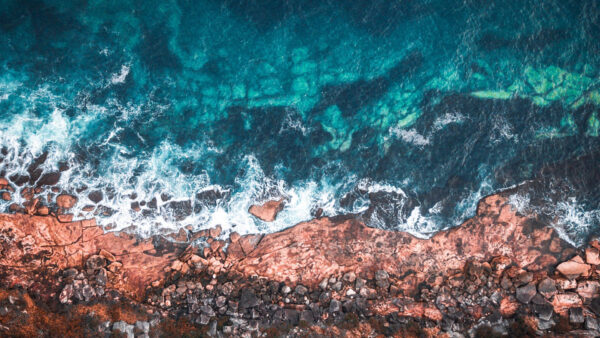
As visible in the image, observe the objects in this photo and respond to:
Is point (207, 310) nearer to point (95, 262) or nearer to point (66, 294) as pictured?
point (95, 262)

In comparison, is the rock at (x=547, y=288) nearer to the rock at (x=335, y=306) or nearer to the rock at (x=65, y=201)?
the rock at (x=335, y=306)

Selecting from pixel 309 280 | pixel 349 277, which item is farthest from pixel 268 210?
pixel 349 277

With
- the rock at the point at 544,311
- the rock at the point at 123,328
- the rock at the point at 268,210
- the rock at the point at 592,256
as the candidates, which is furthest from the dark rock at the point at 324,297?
the rock at the point at 592,256

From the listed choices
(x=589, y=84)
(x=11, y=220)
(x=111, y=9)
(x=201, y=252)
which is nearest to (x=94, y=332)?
(x=201, y=252)

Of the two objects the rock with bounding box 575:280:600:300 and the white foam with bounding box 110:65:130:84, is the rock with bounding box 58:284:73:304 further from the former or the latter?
the rock with bounding box 575:280:600:300

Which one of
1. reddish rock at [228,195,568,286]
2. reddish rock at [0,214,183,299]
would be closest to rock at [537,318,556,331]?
reddish rock at [228,195,568,286]
